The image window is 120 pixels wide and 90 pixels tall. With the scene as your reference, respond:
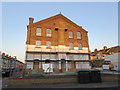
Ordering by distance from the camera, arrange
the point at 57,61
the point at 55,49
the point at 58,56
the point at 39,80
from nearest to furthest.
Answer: the point at 39,80, the point at 57,61, the point at 58,56, the point at 55,49

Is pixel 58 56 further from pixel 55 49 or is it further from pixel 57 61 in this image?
pixel 55 49

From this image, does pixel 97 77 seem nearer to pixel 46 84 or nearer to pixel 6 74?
pixel 46 84

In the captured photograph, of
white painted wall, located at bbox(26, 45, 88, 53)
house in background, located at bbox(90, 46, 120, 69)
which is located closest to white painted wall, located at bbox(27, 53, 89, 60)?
white painted wall, located at bbox(26, 45, 88, 53)

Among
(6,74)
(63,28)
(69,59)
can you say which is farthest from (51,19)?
(6,74)

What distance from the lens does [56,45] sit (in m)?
24.5

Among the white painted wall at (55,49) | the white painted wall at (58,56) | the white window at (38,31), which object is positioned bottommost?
the white painted wall at (58,56)

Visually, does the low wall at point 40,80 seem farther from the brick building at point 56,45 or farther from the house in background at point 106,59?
the house in background at point 106,59

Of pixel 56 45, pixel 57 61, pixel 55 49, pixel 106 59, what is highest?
pixel 56 45

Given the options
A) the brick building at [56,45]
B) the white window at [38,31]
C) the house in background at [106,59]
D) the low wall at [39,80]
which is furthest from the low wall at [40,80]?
the house in background at [106,59]

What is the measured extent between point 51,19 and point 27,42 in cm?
942

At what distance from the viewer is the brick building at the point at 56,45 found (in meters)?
22.0

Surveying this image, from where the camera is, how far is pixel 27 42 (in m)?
22.4

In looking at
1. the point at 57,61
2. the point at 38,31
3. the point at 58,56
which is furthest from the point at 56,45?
the point at 38,31

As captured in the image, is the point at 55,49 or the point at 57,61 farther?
the point at 55,49
